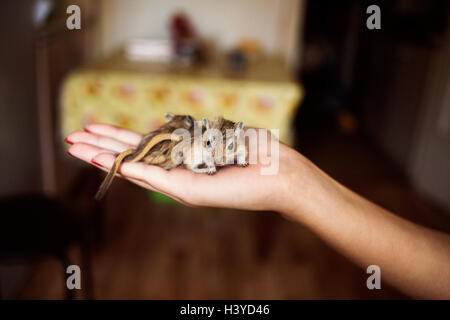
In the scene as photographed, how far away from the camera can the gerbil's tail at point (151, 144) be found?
3.04ft

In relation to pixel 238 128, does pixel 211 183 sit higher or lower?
lower

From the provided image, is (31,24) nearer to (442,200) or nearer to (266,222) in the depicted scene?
(266,222)

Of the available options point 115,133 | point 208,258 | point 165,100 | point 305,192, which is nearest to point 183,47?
point 165,100

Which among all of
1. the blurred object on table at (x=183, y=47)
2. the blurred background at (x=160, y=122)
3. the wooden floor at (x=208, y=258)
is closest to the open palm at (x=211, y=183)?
the blurred background at (x=160, y=122)

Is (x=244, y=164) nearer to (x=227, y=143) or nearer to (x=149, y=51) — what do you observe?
(x=227, y=143)

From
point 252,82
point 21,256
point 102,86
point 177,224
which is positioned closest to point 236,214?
point 177,224

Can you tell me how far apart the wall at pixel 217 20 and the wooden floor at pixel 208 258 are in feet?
3.94

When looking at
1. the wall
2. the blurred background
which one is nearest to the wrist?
the blurred background

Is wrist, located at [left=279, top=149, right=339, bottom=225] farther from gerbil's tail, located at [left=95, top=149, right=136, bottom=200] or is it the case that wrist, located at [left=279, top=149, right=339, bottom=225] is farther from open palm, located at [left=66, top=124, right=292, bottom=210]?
gerbil's tail, located at [left=95, top=149, right=136, bottom=200]

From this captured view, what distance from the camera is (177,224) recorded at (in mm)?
2545

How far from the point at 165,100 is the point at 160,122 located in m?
0.11

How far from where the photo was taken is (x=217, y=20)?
3.16 m

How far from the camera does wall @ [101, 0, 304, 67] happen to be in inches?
123
